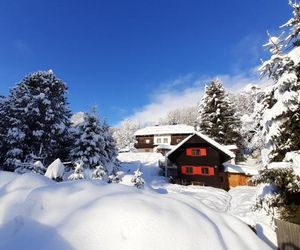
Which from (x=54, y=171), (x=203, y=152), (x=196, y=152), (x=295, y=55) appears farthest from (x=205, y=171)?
(x=54, y=171)

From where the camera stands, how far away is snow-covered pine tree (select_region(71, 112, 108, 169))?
73.0 ft

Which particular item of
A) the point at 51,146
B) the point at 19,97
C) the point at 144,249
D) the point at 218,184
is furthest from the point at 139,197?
the point at 218,184

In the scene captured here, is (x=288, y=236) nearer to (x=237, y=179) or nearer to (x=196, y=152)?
(x=237, y=179)

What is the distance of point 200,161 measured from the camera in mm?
32812

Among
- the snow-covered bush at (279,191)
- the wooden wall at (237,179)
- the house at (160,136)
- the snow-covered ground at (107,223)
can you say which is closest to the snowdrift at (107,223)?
the snow-covered ground at (107,223)

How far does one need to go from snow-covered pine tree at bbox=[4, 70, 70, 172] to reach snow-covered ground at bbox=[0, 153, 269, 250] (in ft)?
64.7

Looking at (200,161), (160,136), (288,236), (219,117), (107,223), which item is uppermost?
(219,117)

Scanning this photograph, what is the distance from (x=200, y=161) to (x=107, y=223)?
101ft

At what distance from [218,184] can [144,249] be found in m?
30.4

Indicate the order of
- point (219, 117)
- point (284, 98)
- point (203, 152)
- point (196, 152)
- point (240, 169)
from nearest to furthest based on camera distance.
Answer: point (284, 98) < point (240, 169) < point (203, 152) < point (196, 152) < point (219, 117)

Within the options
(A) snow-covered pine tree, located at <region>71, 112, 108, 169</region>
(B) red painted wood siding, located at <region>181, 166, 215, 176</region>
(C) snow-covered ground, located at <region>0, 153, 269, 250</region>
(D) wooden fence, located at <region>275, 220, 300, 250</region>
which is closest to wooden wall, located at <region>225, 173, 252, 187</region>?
(B) red painted wood siding, located at <region>181, 166, 215, 176</region>

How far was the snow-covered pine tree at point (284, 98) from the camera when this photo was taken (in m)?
11.2

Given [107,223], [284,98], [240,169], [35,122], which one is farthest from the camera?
[240,169]

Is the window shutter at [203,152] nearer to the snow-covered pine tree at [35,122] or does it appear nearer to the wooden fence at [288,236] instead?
the snow-covered pine tree at [35,122]
